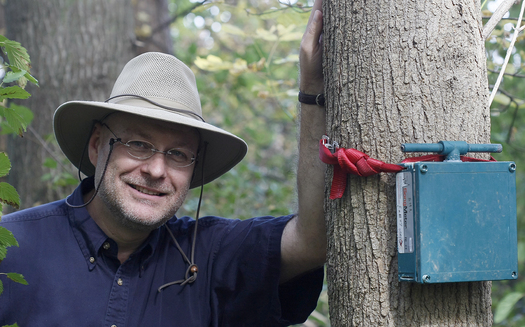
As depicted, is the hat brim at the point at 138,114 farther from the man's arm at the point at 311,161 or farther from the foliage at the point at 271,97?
the man's arm at the point at 311,161

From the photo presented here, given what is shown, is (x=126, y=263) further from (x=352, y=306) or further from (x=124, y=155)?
(x=352, y=306)

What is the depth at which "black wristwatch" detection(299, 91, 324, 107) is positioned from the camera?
1.70m

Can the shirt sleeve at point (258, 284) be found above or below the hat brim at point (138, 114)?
below

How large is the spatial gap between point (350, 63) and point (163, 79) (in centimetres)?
112

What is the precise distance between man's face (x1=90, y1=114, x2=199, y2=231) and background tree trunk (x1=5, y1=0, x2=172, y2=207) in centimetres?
191

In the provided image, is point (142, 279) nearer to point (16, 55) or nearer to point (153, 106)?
point (153, 106)

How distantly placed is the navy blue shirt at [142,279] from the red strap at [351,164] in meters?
0.69

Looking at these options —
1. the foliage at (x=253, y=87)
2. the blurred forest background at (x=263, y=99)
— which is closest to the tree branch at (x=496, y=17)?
the blurred forest background at (x=263, y=99)

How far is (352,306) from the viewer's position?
1.33 m

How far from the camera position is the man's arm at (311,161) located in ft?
5.41

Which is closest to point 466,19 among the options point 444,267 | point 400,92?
point 400,92

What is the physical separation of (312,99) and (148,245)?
1078 millimetres

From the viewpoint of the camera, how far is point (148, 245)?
216 cm

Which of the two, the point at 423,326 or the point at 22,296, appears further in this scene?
the point at 22,296
